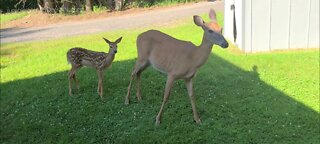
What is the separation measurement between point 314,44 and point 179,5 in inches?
514

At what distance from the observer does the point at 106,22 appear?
68.5ft

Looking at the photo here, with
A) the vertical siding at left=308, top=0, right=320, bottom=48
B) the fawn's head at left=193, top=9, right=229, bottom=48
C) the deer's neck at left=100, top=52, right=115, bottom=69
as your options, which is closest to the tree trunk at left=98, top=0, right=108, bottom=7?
the vertical siding at left=308, top=0, right=320, bottom=48

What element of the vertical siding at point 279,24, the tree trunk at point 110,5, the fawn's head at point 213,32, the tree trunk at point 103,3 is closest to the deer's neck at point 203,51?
the fawn's head at point 213,32

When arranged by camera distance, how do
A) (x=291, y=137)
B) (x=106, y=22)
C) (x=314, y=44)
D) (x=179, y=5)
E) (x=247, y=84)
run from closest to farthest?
1. (x=291, y=137)
2. (x=247, y=84)
3. (x=314, y=44)
4. (x=106, y=22)
5. (x=179, y=5)

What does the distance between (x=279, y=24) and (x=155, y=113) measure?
6.10 meters

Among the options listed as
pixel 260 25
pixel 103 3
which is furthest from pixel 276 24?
pixel 103 3

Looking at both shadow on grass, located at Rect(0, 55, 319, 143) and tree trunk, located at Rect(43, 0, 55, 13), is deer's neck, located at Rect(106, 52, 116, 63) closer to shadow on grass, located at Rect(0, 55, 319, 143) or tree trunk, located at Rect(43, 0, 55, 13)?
shadow on grass, located at Rect(0, 55, 319, 143)

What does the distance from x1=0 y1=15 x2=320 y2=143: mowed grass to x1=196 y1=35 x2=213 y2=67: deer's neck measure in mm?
1428

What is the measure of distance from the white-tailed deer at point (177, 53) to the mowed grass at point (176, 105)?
575mm

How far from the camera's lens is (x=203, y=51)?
6.77 m

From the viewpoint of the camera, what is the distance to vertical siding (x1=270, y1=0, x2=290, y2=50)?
492 inches

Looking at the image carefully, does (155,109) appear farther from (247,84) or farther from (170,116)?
(247,84)

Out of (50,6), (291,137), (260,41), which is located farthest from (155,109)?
(50,6)

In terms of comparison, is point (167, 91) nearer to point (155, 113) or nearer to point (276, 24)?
point (155, 113)
